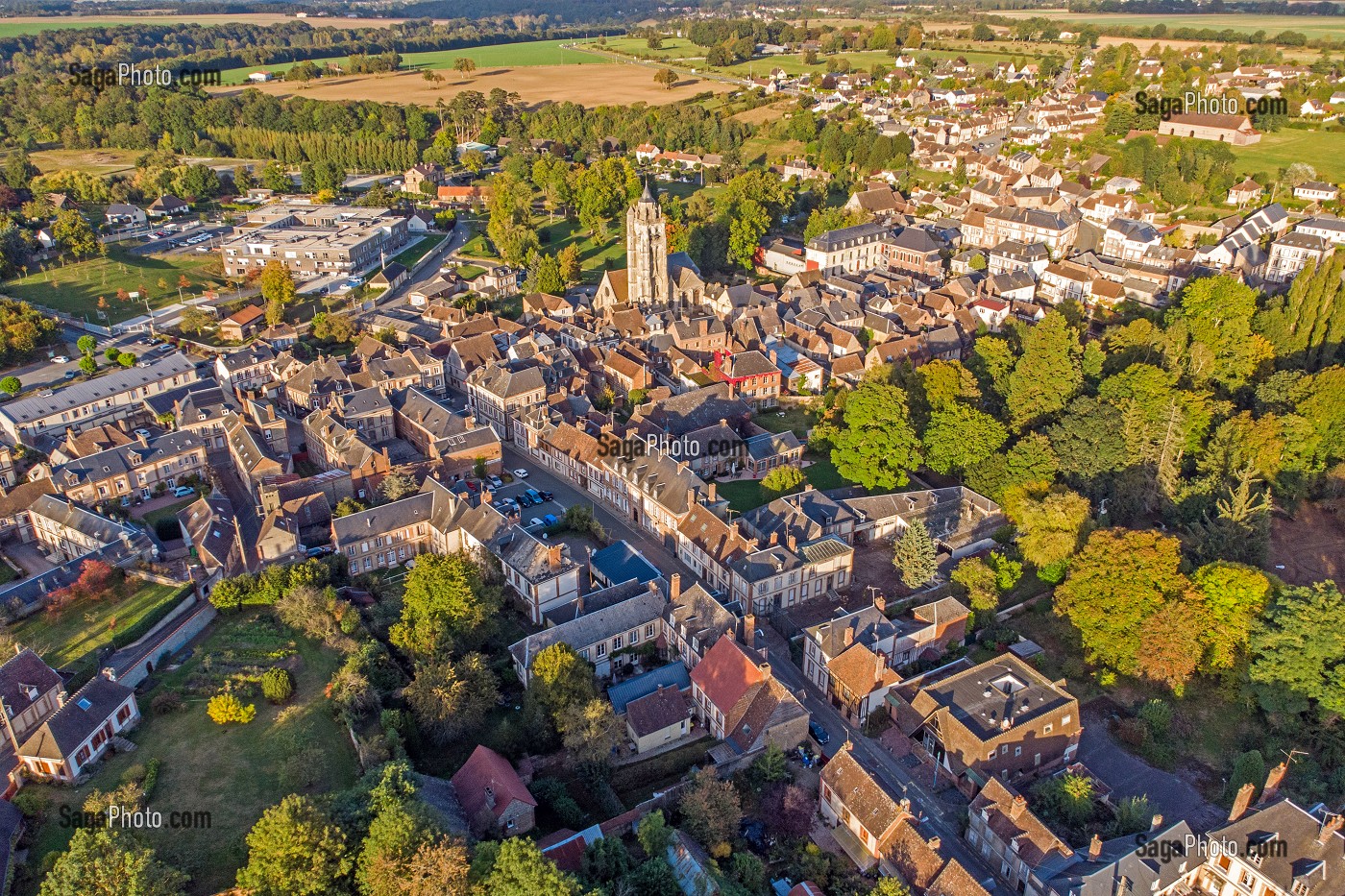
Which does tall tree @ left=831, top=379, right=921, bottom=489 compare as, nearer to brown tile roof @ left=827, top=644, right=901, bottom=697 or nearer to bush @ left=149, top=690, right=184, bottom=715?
brown tile roof @ left=827, top=644, right=901, bottom=697

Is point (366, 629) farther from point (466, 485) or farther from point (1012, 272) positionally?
point (1012, 272)

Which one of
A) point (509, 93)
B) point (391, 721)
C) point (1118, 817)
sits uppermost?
point (509, 93)

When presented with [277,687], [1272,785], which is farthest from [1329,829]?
[277,687]

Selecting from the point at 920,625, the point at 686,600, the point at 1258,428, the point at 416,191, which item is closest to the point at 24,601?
the point at 686,600

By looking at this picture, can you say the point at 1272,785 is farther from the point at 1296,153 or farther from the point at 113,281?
the point at 1296,153

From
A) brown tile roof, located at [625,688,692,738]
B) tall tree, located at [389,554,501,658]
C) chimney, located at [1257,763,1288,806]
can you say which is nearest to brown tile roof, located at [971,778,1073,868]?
chimney, located at [1257,763,1288,806]

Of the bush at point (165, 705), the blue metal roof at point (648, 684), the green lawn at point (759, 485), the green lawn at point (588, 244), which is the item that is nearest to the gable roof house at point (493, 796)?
the blue metal roof at point (648, 684)

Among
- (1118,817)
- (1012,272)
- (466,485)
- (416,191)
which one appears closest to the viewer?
(1118,817)
